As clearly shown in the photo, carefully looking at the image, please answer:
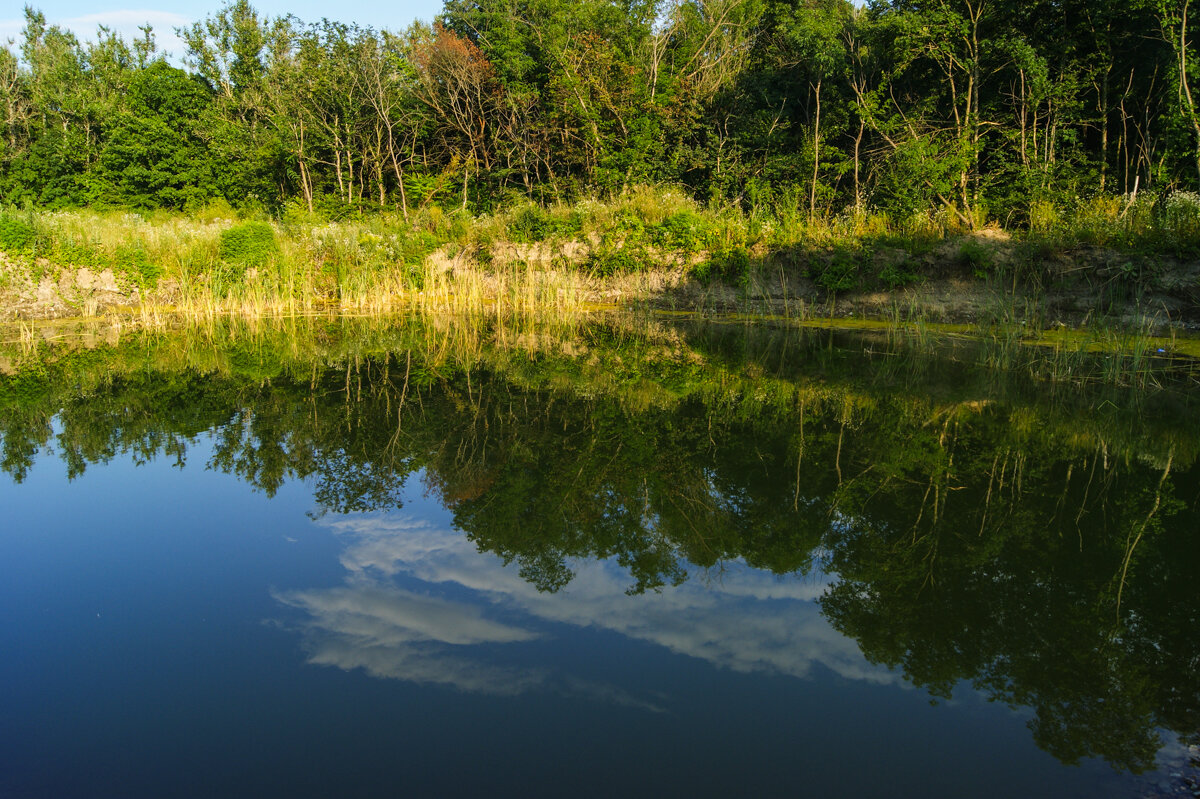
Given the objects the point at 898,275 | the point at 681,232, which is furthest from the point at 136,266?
the point at 898,275

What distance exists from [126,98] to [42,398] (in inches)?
1295

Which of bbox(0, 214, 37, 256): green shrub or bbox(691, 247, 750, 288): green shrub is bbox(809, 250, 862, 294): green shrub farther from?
bbox(0, 214, 37, 256): green shrub

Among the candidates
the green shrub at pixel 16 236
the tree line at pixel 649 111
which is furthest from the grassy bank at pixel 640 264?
the tree line at pixel 649 111

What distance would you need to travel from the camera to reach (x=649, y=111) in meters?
24.6

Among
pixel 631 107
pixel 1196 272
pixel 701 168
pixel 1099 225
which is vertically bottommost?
pixel 1196 272

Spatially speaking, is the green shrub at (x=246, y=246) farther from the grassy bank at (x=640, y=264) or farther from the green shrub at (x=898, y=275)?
the green shrub at (x=898, y=275)

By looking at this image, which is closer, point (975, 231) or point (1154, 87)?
point (975, 231)

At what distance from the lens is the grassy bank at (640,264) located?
13.2 meters

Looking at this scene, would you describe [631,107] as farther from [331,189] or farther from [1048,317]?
[1048,317]

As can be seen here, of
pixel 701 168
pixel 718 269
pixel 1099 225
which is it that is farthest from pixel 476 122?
pixel 1099 225

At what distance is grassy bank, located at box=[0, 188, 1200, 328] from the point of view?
518 inches

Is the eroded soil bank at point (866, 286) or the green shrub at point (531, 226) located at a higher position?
the green shrub at point (531, 226)

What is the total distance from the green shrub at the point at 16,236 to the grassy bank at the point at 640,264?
28 mm

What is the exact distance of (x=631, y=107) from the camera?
24.4m
